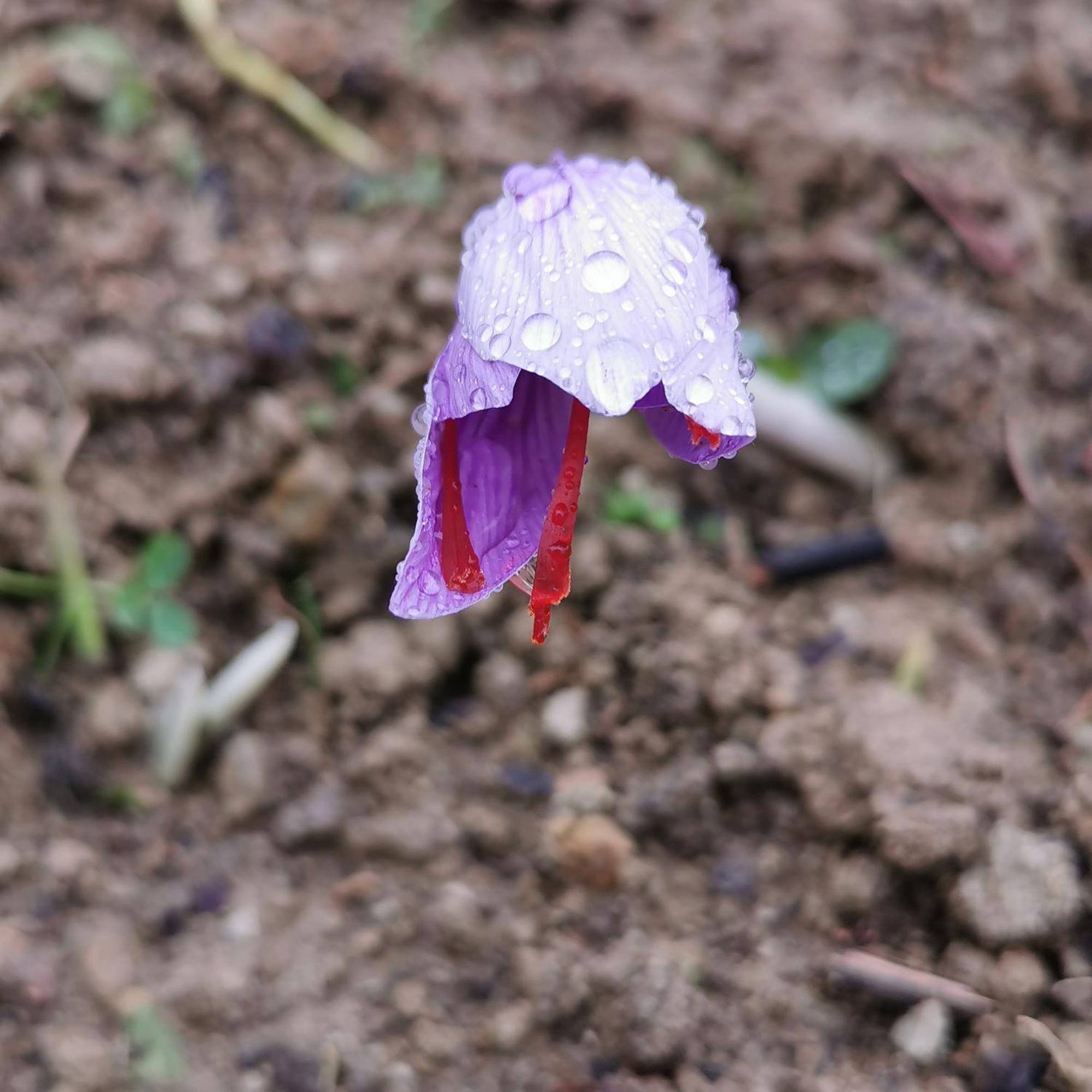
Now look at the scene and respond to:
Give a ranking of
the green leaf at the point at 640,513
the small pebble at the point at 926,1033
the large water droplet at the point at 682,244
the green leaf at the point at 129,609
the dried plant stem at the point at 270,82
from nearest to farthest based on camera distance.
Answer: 1. the large water droplet at the point at 682,244
2. the small pebble at the point at 926,1033
3. the green leaf at the point at 129,609
4. the green leaf at the point at 640,513
5. the dried plant stem at the point at 270,82

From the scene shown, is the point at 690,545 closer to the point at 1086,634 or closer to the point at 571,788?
the point at 571,788

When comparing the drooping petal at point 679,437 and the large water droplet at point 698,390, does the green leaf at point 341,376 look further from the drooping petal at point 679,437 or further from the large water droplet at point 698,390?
the large water droplet at point 698,390

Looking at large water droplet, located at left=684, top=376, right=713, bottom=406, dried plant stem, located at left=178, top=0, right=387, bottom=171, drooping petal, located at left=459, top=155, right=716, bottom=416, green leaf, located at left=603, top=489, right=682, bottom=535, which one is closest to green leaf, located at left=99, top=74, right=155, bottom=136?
dried plant stem, located at left=178, top=0, right=387, bottom=171

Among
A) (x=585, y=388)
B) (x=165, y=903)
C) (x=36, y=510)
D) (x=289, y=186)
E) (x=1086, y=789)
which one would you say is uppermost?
(x=585, y=388)

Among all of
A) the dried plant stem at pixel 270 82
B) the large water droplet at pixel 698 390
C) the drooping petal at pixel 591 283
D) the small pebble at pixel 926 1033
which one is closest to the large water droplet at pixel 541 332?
the drooping petal at pixel 591 283

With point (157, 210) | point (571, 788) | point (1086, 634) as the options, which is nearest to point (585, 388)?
point (571, 788)

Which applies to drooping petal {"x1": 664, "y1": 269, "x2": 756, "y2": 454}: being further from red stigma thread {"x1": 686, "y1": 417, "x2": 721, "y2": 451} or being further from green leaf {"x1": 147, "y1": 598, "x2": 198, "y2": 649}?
green leaf {"x1": 147, "y1": 598, "x2": 198, "y2": 649}
